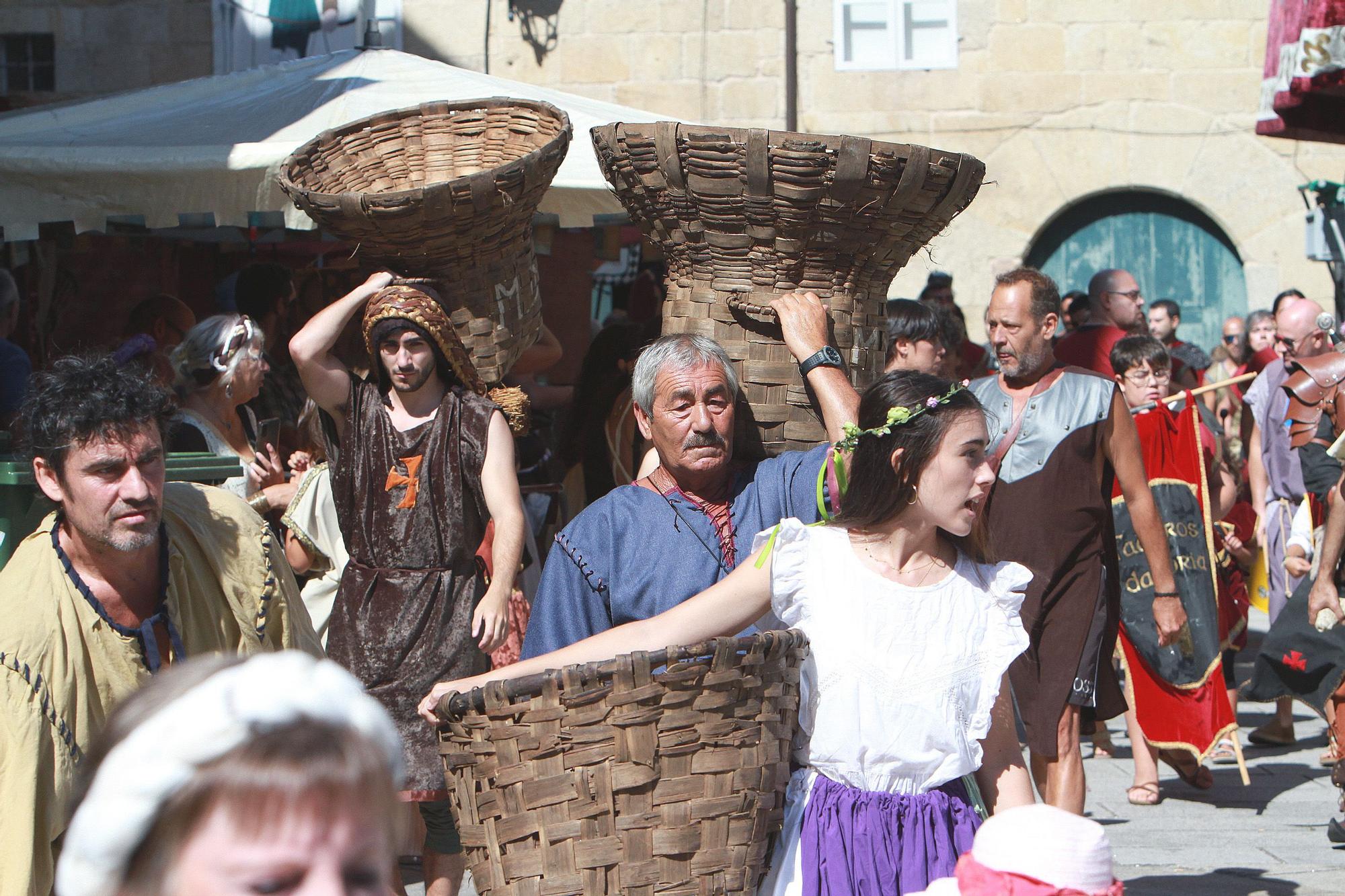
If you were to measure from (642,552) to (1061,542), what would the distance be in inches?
95.2

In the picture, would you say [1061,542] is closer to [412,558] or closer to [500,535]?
[500,535]

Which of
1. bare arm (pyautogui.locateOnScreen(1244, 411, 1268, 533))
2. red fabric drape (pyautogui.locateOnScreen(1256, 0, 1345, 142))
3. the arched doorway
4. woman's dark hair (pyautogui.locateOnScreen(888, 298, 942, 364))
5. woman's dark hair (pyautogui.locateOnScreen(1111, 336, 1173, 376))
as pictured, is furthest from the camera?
the arched doorway

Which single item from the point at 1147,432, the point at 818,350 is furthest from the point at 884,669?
the point at 1147,432

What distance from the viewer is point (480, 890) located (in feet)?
7.29

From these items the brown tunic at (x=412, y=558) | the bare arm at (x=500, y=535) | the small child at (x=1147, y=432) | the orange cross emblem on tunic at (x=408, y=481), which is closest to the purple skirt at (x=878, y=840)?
the bare arm at (x=500, y=535)

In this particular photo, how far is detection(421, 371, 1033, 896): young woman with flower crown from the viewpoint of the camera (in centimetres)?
253

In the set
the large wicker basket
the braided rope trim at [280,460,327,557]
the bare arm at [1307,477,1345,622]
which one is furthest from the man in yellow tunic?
the bare arm at [1307,477,1345,622]

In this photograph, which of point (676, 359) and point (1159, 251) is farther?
point (1159, 251)

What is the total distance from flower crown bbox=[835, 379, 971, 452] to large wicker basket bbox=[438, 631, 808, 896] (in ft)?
1.90

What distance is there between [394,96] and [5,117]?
205cm

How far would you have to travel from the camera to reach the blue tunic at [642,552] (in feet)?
9.56

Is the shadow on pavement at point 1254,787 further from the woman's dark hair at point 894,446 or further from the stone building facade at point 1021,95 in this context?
the stone building facade at point 1021,95

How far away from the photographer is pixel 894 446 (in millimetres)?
2654

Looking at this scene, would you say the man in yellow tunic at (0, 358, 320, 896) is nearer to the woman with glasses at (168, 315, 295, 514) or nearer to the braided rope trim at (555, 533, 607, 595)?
the braided rope trim at (555, 533, 607, 595)
